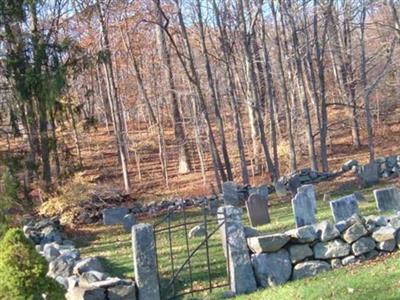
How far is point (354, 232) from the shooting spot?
9.05 meters

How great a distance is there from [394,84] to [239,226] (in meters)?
28.1

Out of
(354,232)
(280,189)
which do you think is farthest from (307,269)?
(280,189)

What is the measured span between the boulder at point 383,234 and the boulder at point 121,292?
3.73m

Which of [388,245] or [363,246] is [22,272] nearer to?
[363,246]

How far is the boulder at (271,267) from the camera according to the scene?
29.1 ft

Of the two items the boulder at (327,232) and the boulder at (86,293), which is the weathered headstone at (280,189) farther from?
the boulder at (86,293)

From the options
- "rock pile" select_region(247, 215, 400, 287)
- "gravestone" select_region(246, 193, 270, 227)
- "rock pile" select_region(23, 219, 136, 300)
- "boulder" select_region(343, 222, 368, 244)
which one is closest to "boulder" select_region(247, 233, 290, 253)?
"rock pile" select_region(247, 215, 400, 287)

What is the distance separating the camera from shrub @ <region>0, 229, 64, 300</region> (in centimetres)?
680

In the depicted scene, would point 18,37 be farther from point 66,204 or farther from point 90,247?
point 90,247

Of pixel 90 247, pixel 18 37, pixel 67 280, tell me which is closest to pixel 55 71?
pixel 18 37

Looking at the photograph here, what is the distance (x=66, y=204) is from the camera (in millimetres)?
20234

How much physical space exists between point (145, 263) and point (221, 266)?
2.23 meters

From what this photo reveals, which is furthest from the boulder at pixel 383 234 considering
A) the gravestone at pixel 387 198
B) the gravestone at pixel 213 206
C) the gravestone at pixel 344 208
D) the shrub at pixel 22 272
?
the gravestone at pixel 213 206

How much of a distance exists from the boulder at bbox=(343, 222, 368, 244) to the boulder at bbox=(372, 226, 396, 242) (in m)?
0.16
